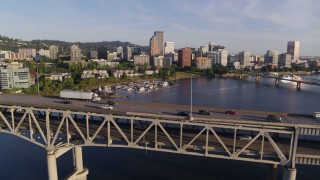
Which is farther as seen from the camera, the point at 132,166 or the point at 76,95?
the point at 76,95

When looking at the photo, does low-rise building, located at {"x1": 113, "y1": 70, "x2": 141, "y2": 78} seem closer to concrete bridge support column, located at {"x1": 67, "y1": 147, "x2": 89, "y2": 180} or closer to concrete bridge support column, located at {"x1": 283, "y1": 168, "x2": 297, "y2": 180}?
→ concrete bridge support column, located at {"x1": 67, "y1": 147, "x2": 89, "y2": 180}

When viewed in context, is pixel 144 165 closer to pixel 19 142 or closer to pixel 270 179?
pixel 270 179

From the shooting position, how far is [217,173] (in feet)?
112

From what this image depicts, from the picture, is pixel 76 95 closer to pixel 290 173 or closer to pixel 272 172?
pixel 272 172

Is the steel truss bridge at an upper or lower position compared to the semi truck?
lower

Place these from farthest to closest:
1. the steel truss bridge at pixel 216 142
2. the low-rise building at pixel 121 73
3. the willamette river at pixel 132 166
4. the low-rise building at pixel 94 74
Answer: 1. the low-rise building at pixel 121 73
2. the low-rise building at pixel 94 74
3. the willamette river at pixel 132 166
4. the steel truss bridge at pixel 216 142

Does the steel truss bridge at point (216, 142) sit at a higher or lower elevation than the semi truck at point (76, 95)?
lower

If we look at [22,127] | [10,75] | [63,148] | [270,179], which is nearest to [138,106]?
[63,148]

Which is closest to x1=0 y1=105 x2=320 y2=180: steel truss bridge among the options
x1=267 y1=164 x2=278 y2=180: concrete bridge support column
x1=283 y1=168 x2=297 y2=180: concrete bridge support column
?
x1=283 y1=168 x2=297 y2=180: concrete bridge support column

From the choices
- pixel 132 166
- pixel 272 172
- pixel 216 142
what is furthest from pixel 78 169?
pixel 272 172

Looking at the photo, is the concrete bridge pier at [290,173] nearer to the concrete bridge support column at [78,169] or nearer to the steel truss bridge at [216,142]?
the steel truss bridge at [216,142]

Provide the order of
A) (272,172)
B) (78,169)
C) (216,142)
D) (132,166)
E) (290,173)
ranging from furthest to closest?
(132,166) → (78,169) → (272,172) → (216,142) → (290,173)

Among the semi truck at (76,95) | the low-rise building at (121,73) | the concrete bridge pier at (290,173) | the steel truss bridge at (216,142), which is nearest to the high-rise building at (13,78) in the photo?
the low-rise building at (121,73)

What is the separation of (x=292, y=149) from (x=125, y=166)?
2021cm
